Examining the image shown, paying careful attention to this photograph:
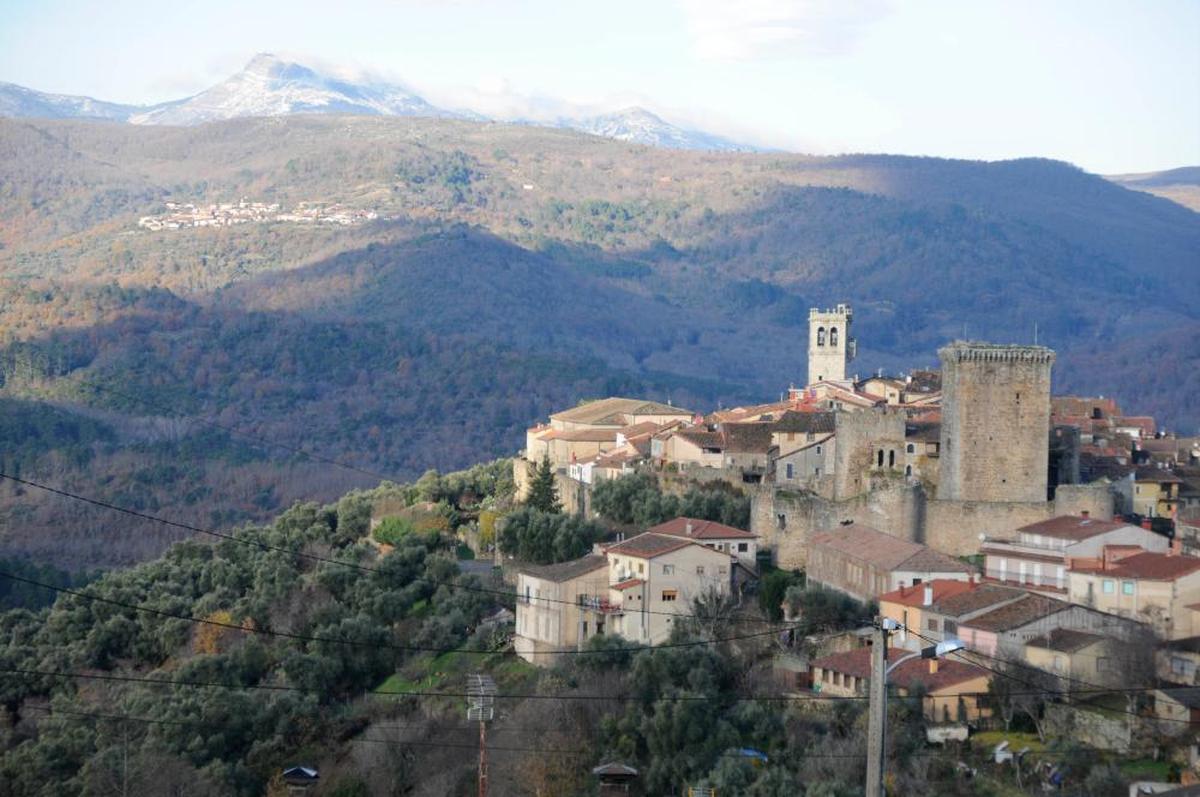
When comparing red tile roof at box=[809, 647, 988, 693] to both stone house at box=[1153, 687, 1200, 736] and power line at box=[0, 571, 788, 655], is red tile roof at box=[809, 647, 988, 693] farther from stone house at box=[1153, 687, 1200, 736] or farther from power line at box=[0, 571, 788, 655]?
stone house at box=[1153, 687, 1200, 736]

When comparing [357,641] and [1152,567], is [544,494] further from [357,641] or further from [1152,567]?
[1152,567]

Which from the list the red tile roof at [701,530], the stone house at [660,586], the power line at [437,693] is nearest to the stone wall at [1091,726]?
the power line at [437,693]

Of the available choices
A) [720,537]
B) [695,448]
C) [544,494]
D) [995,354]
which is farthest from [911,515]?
[544,494]

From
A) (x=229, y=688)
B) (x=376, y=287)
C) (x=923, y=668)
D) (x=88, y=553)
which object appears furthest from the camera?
(x=376, y=287)

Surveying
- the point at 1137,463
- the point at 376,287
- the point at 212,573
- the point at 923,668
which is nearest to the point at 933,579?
the point at 923,668

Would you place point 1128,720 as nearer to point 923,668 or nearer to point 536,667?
point 923,668

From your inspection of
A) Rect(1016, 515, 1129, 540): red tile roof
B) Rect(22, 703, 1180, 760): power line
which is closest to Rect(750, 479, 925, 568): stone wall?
Rect(1016, 515, 1129, 540): red tile roof
